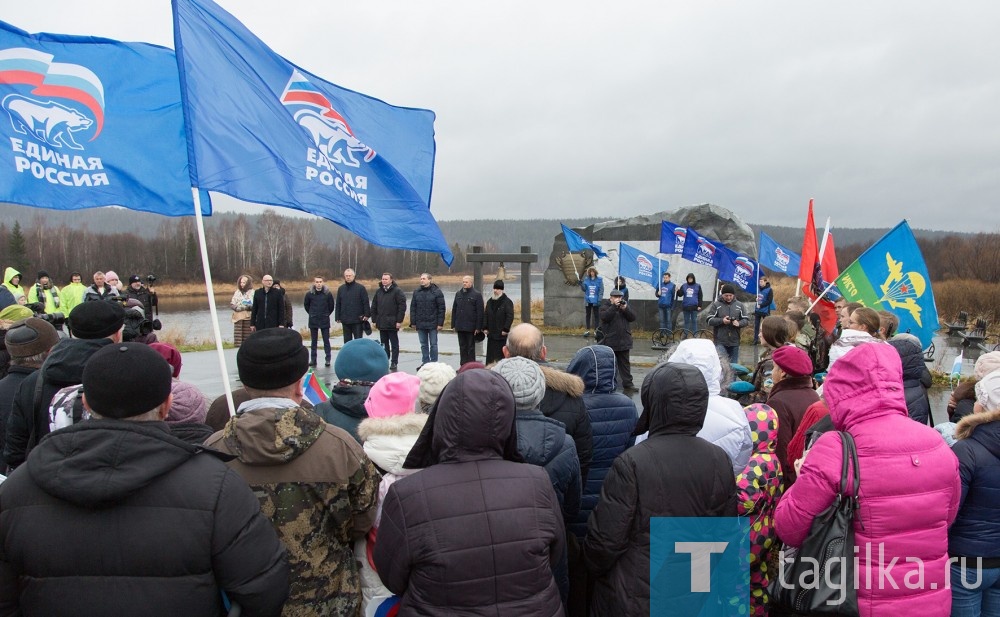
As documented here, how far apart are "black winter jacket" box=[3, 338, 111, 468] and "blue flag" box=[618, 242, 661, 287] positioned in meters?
15.7

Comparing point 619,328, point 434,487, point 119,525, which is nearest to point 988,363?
point 434,487

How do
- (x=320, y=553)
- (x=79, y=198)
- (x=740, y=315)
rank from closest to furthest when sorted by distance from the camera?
(x=320, y=553)
(x=79, y=198)
(x=740, y=315)

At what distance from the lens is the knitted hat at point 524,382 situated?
290cm

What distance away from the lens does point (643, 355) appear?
14711 mm

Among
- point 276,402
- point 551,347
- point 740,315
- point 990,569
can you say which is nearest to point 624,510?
point 276,402

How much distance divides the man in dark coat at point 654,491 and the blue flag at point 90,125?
11.1 feet

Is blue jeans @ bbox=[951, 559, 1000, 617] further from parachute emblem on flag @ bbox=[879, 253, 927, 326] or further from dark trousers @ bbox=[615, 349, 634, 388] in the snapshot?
dark trousers @ bbox=[615, 349, 634, 388]

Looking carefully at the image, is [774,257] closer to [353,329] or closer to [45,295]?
[353,329]

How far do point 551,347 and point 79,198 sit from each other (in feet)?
41.5

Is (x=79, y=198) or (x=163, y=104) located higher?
(x=163, y=104)

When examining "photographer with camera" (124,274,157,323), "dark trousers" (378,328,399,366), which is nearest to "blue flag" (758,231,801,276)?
"dark trousers" (378,328,399,366)

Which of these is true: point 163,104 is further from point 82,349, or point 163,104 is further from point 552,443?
point 552,443

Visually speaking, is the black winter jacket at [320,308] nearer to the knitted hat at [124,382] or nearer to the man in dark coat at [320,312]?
the man in dark coat at [320,312]

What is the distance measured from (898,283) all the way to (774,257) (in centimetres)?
805
